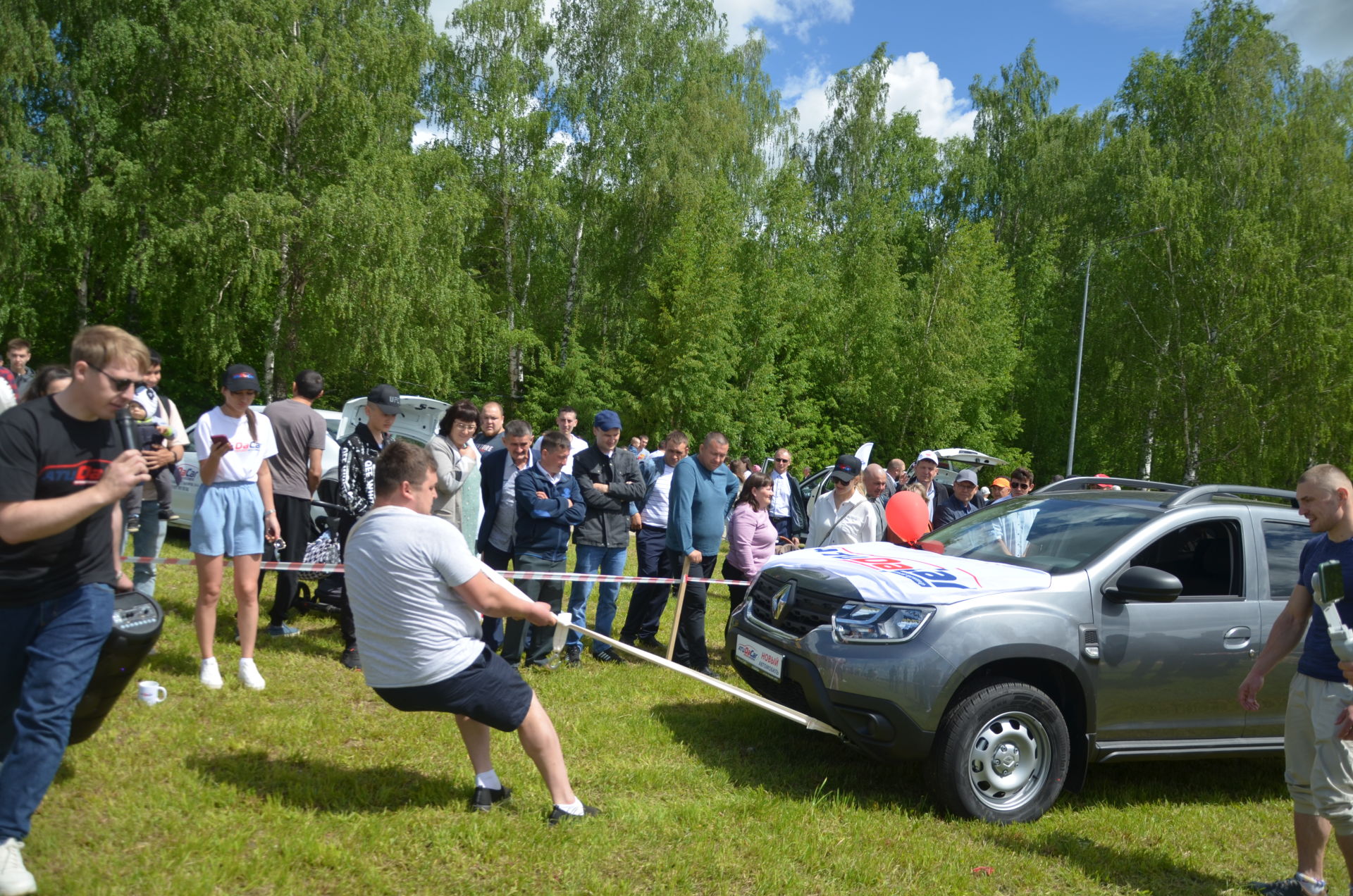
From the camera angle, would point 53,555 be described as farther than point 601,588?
No

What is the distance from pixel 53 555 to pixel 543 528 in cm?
394

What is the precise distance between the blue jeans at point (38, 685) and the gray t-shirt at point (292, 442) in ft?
11.6

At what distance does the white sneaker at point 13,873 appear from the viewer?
3.20 meters

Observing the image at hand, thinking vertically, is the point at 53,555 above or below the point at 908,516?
below

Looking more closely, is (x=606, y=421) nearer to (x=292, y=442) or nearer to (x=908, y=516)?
(x=292, y=442)

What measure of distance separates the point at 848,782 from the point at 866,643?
3.46ft

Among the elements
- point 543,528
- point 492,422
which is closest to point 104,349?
point 543,528

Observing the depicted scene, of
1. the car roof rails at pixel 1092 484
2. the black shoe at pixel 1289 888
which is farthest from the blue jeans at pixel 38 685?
the car roof rails at pixel 1092 484

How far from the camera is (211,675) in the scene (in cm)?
566

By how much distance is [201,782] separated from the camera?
437 centimetres

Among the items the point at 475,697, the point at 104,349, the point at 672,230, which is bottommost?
the point at 475,697

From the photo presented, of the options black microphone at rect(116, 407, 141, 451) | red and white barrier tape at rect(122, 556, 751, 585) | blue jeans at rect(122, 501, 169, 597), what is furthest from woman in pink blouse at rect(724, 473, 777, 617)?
black microphone at rect(116, 407, 141, 451)

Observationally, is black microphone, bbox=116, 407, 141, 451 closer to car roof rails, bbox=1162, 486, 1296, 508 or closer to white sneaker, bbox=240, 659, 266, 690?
white sneaker, bbox=240, 659, 266, 690

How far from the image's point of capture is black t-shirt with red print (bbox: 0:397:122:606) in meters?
3.23
